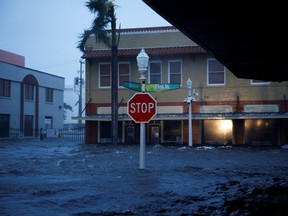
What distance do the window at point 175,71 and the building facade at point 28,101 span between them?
20.6m

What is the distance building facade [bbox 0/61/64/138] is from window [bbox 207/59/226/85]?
2316 cm

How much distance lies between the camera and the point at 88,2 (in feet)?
87.0

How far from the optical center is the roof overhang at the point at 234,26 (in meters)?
6.80

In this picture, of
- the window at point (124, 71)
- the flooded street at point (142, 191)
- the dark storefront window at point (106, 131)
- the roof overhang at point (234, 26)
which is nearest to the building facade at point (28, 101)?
the dark storefront window at point (106, 131)

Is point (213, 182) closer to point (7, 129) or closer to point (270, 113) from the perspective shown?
point (270, 113)

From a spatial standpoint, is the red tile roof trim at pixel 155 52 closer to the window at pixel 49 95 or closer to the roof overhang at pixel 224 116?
the roof overhang at pixel 224 116

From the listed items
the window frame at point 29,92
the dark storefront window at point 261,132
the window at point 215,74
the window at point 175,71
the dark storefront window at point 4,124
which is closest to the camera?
the dark storefront window at point 261,132

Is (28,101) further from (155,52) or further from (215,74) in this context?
(215,74)

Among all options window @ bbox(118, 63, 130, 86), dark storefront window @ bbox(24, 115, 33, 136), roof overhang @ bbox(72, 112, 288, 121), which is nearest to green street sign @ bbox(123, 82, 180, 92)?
roof overhang @ bbox(72, 112, 288, 121)

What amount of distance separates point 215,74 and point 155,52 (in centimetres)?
448

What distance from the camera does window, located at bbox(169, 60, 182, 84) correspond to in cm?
2812

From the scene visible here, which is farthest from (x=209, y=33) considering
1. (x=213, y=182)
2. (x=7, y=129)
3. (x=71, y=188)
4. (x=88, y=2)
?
(x=7, y=129)

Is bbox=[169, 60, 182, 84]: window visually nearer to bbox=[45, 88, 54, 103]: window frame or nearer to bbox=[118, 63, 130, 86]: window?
bbox=[118, 63, 130, 86]: window

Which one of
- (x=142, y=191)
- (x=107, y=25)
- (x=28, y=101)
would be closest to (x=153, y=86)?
(x=142, y=191)
